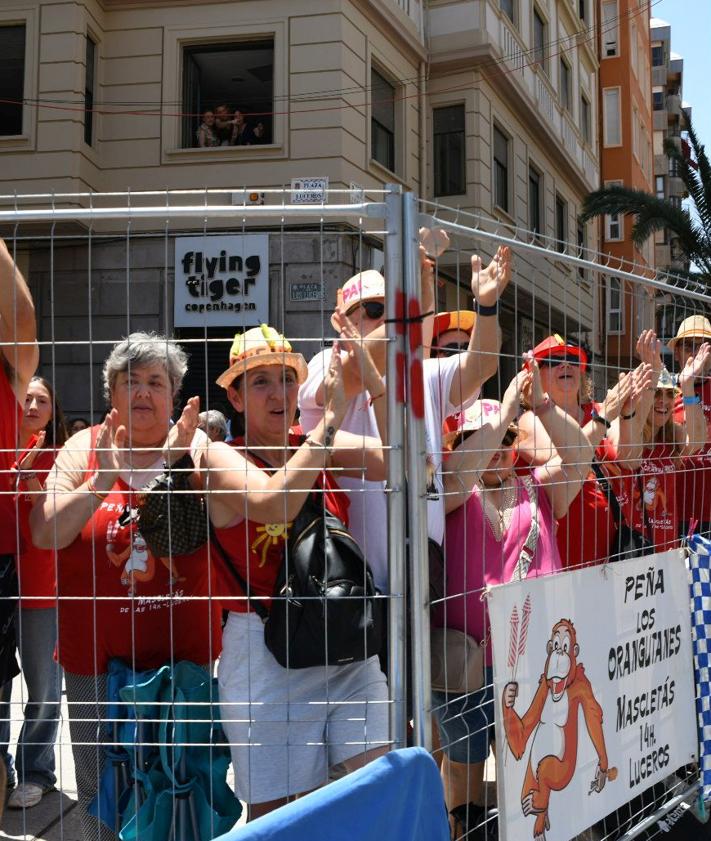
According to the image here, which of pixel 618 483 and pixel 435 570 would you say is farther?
pixel 618 483

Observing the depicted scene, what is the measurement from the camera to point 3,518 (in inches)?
110

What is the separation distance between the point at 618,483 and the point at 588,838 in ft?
4.54

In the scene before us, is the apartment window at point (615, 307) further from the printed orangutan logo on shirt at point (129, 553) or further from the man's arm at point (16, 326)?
the man's arm at point (16, 326)

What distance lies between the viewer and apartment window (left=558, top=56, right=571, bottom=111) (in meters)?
20.1

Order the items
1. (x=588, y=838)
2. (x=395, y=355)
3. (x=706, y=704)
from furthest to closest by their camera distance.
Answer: (x=706, y=704)
(x=588, y=838)
(x=395, y=355)

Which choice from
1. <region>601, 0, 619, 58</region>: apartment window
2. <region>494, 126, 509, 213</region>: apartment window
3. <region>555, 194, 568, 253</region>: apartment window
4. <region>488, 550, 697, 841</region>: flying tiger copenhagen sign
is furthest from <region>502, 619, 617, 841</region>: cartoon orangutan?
<region>601, 0, 619, 58</region>: apartment window

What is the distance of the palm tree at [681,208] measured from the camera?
64.1ft

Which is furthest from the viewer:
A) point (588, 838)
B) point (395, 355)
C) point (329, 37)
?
point (329, 37)

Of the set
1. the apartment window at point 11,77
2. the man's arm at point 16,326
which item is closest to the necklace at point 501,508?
the man's arm at point 16,326

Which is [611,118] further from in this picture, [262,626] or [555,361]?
[262,626]

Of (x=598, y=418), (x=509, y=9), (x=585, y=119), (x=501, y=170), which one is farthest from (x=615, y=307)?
(x=585, y=119)

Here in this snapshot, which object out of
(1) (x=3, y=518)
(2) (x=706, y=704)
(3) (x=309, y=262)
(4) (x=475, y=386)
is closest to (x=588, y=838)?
(2) (x=706, y=704)

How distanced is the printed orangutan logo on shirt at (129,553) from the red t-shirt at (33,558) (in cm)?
22

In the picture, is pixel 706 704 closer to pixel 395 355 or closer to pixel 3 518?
pixel 395 355
